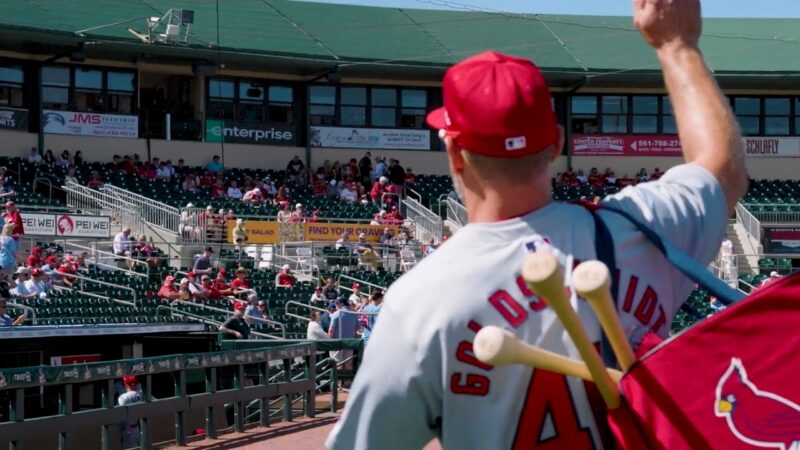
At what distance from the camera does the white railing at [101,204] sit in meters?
29.2

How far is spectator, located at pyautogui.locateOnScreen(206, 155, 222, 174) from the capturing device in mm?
35750

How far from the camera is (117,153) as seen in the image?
35812mm

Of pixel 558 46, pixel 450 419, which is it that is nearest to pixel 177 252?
pixel 558 46

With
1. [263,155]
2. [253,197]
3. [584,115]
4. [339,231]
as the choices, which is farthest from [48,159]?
[584,115]

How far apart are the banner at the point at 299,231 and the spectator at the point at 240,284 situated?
4.55m

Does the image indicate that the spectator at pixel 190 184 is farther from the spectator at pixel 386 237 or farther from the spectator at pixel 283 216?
the spectator at pixel 386 237

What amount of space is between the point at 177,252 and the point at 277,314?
4.87 metres

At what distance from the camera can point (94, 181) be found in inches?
1230

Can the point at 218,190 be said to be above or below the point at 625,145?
below

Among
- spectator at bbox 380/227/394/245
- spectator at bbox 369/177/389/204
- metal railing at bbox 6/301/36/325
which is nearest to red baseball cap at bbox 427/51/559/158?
metal railing at bbox 6/301/36/325

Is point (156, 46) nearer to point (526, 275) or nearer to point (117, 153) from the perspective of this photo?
point (117, 153)

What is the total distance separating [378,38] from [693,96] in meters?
38.4

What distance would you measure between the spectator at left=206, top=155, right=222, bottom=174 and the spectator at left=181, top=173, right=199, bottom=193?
171 centimetres

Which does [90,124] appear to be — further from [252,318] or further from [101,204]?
[252,318]
